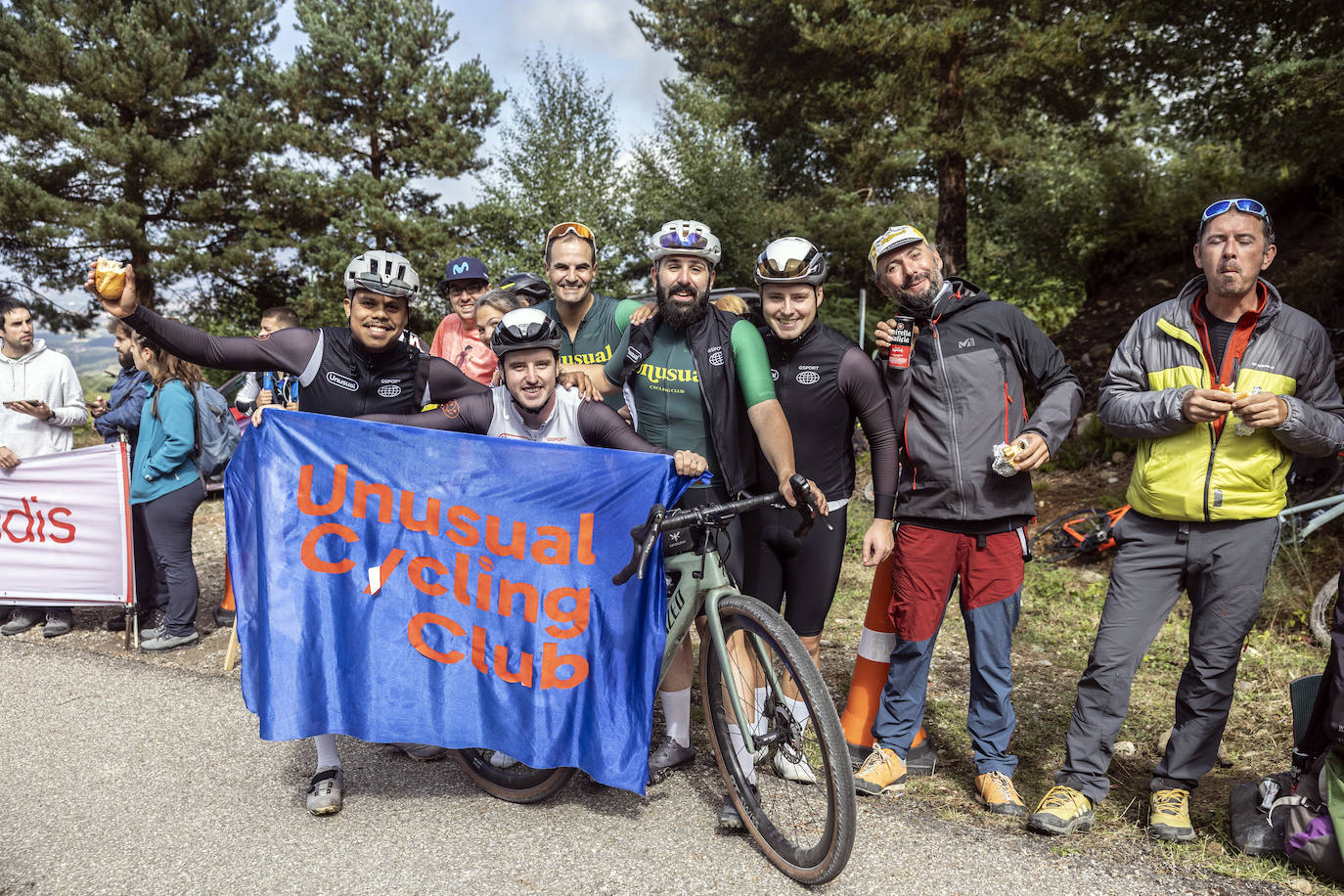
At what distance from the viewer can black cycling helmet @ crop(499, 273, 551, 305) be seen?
5.29 metres

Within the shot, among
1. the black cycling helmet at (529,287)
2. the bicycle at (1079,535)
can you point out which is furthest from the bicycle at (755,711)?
the bicycle at (1079,535)

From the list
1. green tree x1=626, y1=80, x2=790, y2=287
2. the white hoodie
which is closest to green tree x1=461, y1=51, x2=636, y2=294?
green tree x1=626, y1=80, x2=790, y2=287

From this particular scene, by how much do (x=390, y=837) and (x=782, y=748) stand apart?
1.54 meters

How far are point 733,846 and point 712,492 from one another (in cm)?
142

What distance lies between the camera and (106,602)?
610cm

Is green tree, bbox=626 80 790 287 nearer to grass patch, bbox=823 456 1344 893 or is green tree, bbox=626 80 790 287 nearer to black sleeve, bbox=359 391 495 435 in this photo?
grass patch, bbox=823 456 1344 893

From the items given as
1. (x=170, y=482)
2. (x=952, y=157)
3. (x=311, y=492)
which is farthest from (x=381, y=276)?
(x=952, y=157)

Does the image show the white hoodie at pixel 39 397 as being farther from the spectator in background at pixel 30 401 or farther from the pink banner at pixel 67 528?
the pink banner at pixel 67 528

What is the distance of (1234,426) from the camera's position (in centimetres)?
331

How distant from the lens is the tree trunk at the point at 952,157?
1307 cm

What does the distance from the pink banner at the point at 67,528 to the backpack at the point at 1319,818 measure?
6564mm

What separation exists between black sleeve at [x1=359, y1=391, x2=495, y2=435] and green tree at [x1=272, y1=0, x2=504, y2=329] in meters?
19.4

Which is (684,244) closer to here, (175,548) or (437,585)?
(437,585)

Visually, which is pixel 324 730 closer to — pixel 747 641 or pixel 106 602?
pixel 747 641
